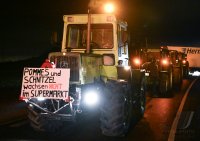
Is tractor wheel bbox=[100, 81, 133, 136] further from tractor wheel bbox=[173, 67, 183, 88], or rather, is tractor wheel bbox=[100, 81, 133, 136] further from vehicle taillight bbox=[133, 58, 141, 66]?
tractor wheel bbox=[173, 67, 183, 88]

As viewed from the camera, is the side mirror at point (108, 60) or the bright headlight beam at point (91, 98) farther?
the side mirror at point (108, 60)

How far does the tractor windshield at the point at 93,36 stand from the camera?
11.1m

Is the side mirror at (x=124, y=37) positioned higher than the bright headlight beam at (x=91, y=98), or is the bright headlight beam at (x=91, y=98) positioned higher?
the side mirror at (x=124, y=37)

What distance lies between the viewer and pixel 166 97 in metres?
19.0

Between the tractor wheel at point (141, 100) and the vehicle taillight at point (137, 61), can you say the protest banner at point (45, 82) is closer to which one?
the tractor wheel at point (141, 100)

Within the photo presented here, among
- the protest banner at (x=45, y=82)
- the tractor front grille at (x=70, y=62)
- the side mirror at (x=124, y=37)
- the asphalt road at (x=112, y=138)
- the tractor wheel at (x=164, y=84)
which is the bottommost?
the asphalt road at (x=112, y=138)

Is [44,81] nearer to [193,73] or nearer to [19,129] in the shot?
[19,129]

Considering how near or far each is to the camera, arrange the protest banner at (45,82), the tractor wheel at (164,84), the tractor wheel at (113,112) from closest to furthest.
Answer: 1. the protest banner at (45,82)
2. the tractor wheel at (113,112)
3. the tractor wheel at (164,84)

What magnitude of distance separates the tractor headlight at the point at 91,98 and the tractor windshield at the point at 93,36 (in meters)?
1.77

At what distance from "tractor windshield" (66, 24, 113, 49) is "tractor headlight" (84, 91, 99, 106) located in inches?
69.7

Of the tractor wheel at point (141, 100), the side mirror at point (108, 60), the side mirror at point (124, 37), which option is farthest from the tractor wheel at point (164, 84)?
the side mirror at point (108, 60)

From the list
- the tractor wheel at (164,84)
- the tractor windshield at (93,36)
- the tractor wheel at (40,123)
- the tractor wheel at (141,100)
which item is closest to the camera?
the tractor wheel at (40,123)

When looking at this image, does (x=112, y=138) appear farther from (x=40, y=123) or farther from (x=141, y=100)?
(x=141, y=100)

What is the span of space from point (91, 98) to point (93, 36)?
7.28ft
